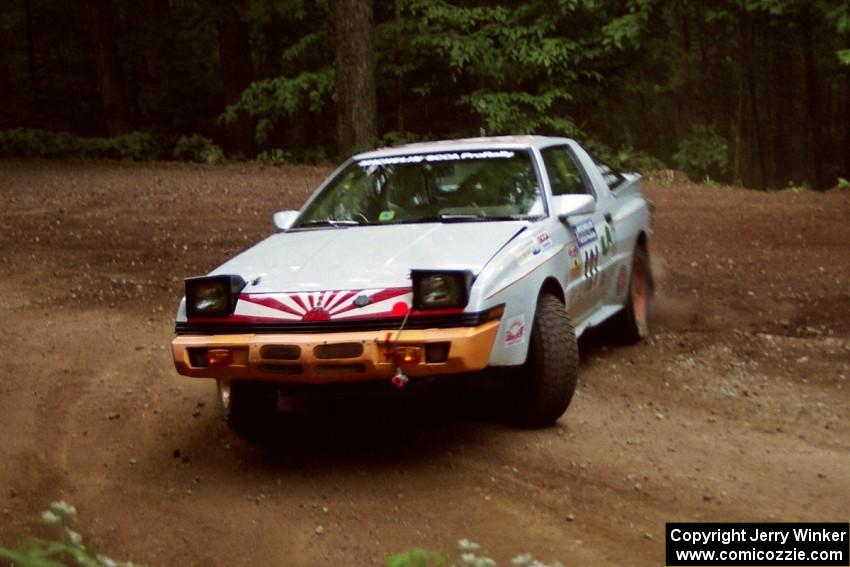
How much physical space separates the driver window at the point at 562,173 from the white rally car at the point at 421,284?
2 centimetres

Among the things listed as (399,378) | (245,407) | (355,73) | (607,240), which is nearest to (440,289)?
(399,378)

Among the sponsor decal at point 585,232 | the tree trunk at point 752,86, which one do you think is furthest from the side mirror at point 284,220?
the tree trunk at point 752,86

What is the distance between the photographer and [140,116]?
29.3 meters

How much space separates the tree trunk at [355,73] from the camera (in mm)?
16359

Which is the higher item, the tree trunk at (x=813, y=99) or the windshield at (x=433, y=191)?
the windshield at (x=433, y=191)

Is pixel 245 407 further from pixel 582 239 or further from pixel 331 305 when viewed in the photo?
pixel 582 239

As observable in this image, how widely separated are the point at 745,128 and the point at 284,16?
51.8ft

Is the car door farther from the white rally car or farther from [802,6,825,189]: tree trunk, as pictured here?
[802,6,825,189]: tree trunk

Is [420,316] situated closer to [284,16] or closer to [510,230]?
[510,230]

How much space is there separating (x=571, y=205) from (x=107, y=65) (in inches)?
833

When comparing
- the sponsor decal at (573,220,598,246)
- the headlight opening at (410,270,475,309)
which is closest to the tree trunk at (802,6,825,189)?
the sponsor decal at (573,220,598,246)

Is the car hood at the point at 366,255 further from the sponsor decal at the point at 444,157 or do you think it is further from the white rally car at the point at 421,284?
the sponsor decal at the point at 444,157

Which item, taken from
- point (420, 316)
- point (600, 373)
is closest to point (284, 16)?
point (600, 373)

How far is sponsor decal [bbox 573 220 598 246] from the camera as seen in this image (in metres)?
7.26
